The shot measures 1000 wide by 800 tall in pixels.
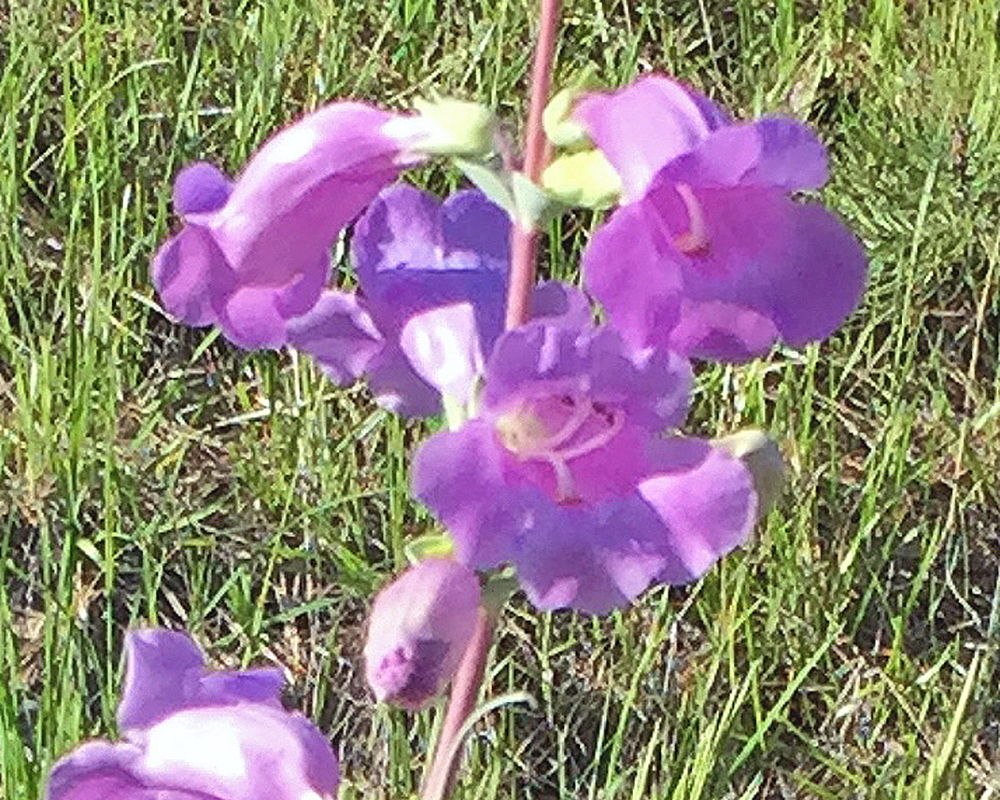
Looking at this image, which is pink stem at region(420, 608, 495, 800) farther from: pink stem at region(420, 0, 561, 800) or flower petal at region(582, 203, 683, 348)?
flower petal at region(582, 203, 683, 348)

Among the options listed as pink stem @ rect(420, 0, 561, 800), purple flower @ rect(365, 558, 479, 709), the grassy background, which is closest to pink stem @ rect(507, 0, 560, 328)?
pink stem @ rect(420, 0, 561, 800)

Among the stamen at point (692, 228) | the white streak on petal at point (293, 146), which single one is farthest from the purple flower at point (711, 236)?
the white streak on petal at point (293, 146)

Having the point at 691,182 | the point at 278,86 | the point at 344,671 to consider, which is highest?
the point at 691,182

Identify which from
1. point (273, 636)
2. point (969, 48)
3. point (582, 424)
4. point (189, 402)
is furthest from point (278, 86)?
point (582, 424)

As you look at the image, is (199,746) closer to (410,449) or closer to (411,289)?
(411,289)

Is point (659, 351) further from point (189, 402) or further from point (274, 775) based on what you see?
point (189, 402)

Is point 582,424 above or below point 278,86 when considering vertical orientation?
above
